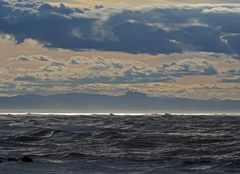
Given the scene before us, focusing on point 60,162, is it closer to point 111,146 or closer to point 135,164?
point 135,164

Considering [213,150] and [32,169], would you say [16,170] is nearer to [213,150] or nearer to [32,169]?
[32,169]

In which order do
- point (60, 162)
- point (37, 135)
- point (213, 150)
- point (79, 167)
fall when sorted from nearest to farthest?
1. point (79, 167)
2. point (60, 162)
3. point (213, 150)
4. point (37, 135)

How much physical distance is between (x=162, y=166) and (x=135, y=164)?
7.36 feet

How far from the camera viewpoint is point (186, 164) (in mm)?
46312

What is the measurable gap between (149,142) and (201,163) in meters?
24.5

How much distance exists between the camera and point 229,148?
2493 inches

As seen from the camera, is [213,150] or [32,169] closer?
[32,169]

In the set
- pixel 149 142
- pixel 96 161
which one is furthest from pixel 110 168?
pixel 149 142

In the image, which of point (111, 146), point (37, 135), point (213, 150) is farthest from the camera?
point (37, 135)

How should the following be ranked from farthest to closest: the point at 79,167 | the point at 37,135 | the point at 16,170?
the point at 37,135 → the point at 79,167 → the point at 16,170

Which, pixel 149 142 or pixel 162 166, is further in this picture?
pixel 149 142

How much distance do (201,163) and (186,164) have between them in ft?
6.04

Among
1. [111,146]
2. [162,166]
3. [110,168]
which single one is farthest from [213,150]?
[110,168]

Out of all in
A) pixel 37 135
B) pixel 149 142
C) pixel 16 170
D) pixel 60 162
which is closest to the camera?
pixel 16 170
